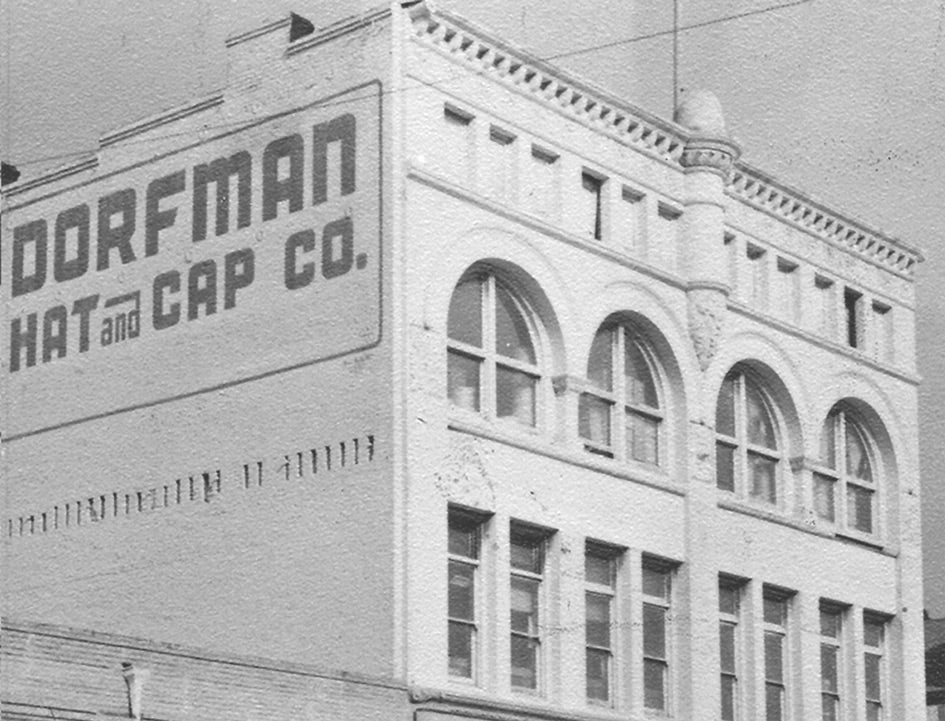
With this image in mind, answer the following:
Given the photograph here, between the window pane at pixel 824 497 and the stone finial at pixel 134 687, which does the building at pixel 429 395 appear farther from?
the stone finial at pixel 134 687

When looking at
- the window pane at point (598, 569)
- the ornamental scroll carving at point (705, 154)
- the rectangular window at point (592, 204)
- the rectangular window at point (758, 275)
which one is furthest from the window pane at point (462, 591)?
the rectangular window at point (758, 275)

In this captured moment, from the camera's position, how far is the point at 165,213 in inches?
1407

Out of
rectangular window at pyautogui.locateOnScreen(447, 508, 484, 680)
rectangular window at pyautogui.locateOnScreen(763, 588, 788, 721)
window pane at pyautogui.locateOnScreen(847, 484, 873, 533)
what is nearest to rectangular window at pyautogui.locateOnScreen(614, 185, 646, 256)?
rectangular window at pyautogui.locateOnScreen(447, 508, 484, 680)

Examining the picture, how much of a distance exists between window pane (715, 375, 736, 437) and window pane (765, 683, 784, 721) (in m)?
4.35

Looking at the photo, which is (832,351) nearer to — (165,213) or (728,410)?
(728,410)

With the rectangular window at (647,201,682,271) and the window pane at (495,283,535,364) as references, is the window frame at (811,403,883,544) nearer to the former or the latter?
the rectangular window at (647,201,682,271)

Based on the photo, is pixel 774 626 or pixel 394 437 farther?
pixel 774 626

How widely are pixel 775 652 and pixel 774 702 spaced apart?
849mm

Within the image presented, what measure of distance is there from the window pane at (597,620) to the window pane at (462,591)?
2.65 m

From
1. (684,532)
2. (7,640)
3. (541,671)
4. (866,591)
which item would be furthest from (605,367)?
(7,640)

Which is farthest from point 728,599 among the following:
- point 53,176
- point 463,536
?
point 53,176

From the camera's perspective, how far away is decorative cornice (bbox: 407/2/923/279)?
1320 inches

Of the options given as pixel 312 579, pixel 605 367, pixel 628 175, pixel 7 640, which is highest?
pixel 628 175

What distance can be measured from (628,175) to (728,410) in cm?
487
